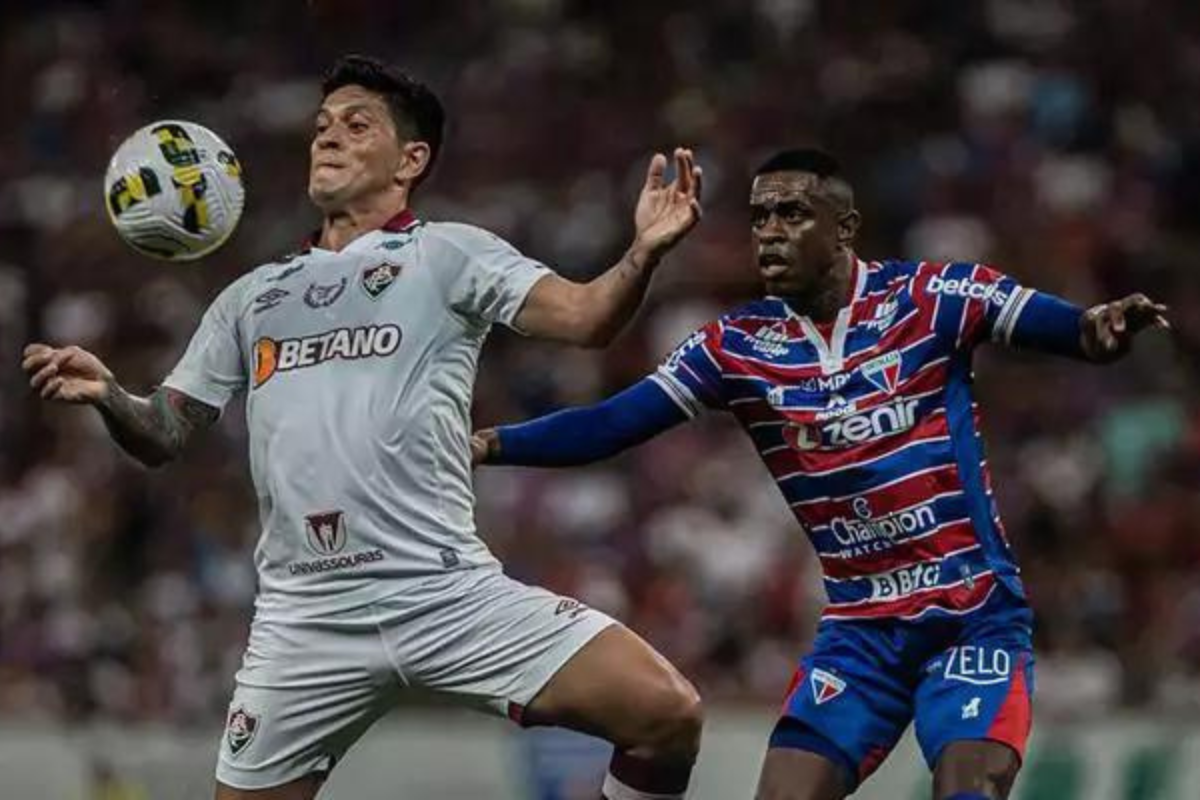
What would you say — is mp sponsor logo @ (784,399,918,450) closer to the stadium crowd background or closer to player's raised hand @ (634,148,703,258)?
player's raised hand @ (634,148,703,258)

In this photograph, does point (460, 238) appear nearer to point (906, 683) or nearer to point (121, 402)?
point (121, 402)

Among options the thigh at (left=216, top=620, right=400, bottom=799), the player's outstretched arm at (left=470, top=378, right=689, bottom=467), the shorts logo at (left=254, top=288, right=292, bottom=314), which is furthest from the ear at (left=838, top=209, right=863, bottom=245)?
the thigh at (left=216, top=620, right=400, bottom=799)

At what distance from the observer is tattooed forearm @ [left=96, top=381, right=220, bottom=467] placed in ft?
24.2

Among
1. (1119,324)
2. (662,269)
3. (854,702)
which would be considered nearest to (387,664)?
(854,702)

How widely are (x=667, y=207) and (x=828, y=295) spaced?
1.21 meters

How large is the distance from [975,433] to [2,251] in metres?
9.56

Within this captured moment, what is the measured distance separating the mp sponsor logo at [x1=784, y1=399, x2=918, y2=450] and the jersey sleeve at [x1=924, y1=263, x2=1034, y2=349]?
24 centimetres

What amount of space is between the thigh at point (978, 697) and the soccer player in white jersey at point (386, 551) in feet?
2.27

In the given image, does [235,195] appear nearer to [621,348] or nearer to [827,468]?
[827,468]

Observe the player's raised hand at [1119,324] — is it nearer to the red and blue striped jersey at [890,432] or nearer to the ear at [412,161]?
the red and blue striped jersey at [890,432]

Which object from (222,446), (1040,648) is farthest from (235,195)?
(222,446)

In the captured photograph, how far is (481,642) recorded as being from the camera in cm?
737

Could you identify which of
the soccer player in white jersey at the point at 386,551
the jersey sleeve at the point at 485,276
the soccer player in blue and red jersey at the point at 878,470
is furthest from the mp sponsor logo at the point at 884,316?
the jersey sleeve at the point at 485,276

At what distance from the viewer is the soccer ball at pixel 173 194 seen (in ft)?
25.5
